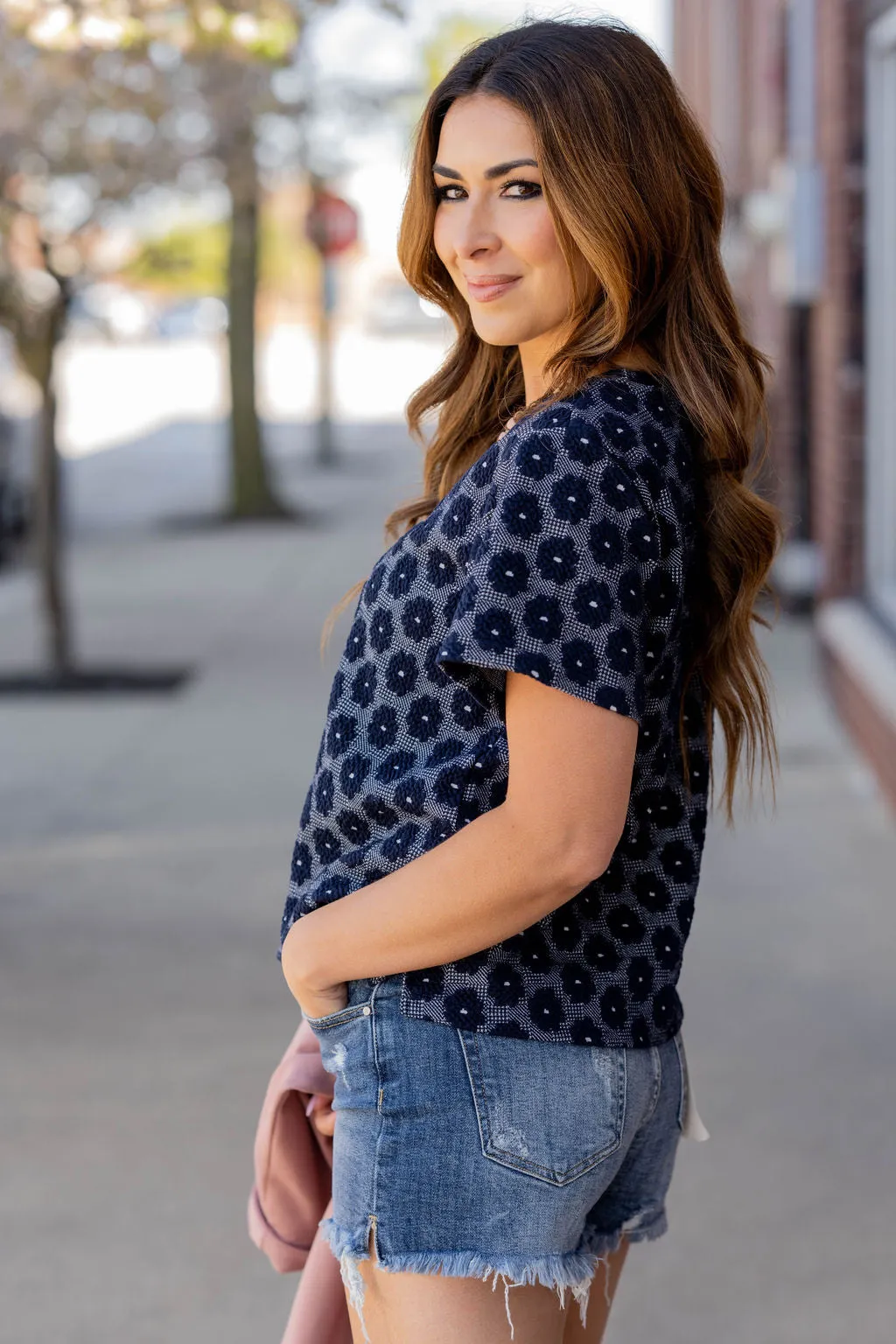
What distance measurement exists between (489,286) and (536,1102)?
2.46 feet

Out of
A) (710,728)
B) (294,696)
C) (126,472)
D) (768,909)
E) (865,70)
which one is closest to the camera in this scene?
(710,728)

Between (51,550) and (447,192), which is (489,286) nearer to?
(447,192)

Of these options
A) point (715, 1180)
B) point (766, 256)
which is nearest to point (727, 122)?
point (766, 256)

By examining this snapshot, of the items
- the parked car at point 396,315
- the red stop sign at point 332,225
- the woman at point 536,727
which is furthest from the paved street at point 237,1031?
the parked car at point 396,315

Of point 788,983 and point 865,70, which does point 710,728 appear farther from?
point 865,70

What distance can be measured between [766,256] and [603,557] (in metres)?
10.4

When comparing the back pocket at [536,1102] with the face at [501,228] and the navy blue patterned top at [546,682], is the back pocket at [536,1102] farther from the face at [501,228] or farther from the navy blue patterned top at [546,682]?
the face at [501,228]

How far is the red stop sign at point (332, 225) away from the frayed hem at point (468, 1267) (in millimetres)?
14126

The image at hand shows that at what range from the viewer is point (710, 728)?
1812 mm

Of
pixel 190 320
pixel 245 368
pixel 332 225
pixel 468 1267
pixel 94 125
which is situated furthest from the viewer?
pixel 190 320

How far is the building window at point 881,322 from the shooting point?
21.5 feet

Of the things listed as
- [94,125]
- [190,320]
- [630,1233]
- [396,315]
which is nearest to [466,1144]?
[630,1233]

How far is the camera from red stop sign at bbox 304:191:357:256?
16.6 metres

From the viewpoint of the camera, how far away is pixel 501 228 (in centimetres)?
163
